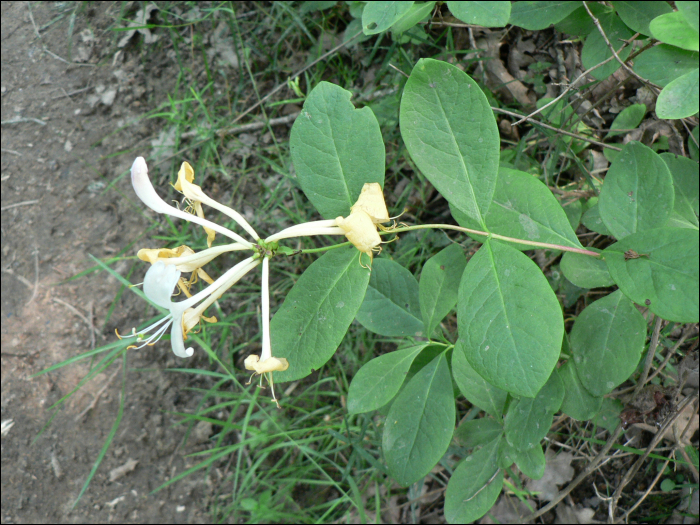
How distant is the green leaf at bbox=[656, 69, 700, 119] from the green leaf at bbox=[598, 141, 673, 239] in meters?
0.12

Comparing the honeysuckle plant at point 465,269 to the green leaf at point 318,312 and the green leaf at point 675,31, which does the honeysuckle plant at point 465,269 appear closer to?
the green leaf at point 318,312

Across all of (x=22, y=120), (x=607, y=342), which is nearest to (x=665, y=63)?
(x=607, y=342)

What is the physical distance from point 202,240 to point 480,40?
5.49ft

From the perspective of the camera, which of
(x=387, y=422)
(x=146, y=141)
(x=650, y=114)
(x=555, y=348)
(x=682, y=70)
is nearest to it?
(x=555, y=348)

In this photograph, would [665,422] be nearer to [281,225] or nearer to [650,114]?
[650,114]

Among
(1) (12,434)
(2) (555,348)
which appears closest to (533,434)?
(2) (555,348)

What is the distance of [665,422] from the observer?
141 centimetres

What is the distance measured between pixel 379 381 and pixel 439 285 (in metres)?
0.33

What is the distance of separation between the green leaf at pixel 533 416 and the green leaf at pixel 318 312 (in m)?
0.61

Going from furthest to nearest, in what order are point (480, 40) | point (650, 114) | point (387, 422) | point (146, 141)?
point (146, 141) → point (480, 40) → point (650, 114) → point (387, 422)

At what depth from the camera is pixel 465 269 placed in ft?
3.42

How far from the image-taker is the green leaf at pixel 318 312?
1.08 meters

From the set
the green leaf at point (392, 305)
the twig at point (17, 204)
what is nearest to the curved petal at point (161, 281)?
the green leaf at point (392, 305)

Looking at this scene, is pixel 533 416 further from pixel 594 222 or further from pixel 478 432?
pixel 594 222
